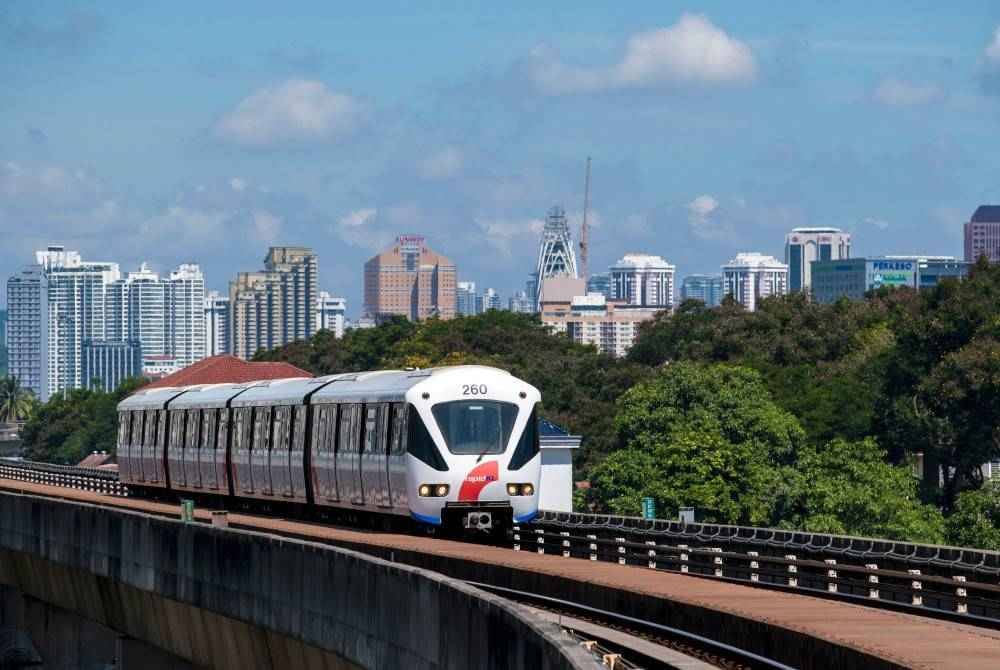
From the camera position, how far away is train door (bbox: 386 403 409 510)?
37.9 metres

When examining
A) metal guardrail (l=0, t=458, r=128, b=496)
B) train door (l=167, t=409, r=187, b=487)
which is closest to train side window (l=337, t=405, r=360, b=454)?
train door (l=167, t=409, r=187, b=487)

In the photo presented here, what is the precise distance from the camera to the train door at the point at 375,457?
128 ft

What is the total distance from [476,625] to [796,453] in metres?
85.2

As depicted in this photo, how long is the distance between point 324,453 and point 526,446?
19.2 feet

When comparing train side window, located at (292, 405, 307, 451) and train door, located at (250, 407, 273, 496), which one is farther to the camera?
train door, located at (250, 407, 273, 496)

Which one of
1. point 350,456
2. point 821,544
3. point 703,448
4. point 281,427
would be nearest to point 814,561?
point 821,544

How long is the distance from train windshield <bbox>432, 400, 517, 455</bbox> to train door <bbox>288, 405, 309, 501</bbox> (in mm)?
6922

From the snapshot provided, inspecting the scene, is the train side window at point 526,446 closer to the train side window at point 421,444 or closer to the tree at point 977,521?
the train side window at point 421,444

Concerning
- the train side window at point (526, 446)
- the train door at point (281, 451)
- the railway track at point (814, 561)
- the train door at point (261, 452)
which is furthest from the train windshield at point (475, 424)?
the train door at point (261, 452)

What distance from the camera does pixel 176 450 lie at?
56250mm

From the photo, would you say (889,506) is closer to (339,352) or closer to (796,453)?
(796,453)

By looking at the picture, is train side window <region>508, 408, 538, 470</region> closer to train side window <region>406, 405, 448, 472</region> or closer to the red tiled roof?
train side window <region>406, 405, 448, 472</region>

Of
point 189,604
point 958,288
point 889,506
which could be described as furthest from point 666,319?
point 189,604

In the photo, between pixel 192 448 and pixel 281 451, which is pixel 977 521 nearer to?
pixel 192 448
